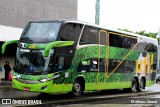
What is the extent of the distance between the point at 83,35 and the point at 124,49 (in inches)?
196

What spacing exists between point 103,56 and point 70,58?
3.47 meters

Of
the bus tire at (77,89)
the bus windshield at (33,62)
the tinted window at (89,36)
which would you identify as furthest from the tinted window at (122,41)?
the bus windshield at (33,62)

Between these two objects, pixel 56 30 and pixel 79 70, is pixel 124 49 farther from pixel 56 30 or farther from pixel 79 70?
pixel 56 30

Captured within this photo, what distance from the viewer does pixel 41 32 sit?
17.5 m

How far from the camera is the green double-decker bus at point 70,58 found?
1683 centimetres

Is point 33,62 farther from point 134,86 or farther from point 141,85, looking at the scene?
point 141,85

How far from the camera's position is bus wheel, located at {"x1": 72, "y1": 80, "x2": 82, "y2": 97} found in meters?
18.7

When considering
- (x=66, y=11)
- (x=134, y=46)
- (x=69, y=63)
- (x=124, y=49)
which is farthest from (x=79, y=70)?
(x=66, y=11)

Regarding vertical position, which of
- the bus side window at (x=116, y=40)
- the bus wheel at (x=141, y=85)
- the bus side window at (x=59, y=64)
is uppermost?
the bus side window at (x=116, y=40)

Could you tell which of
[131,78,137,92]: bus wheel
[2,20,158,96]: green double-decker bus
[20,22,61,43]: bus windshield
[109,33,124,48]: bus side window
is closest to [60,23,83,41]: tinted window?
[2,20,158,96]: green double-decker bus

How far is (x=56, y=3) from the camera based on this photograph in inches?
1646

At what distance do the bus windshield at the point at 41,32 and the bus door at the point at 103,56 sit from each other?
3.73 m

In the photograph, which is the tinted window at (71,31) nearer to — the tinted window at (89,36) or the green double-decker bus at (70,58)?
the green double-decker bus at (70,58)

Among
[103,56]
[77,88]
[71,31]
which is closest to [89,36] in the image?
[71,31]
